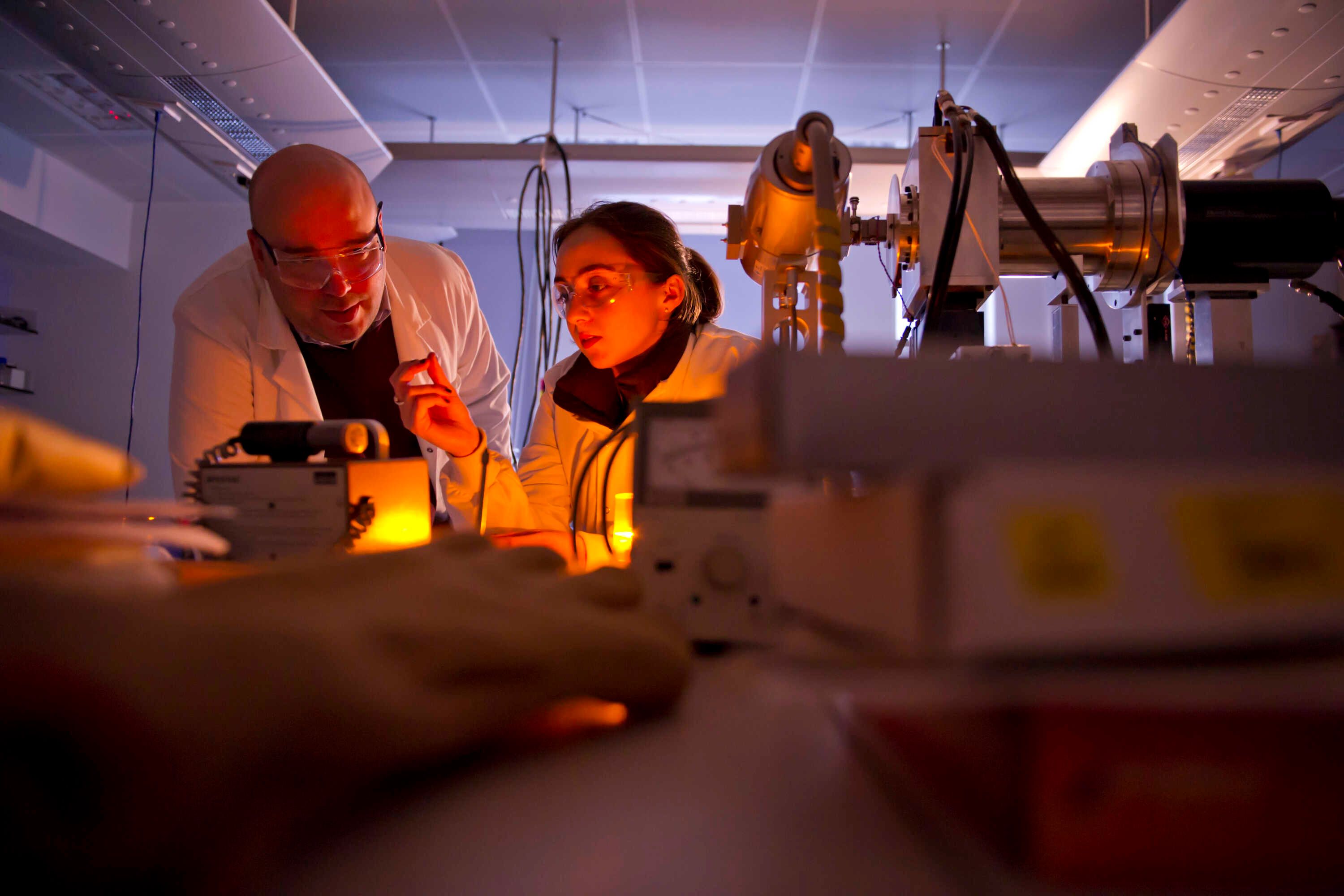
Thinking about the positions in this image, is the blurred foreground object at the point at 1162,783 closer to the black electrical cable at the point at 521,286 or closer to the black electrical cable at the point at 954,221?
the black electrical cable at the point at 954,221

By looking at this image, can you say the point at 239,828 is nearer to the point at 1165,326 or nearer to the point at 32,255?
the point at 1165,326

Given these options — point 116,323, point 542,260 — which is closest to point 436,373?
point 542,260

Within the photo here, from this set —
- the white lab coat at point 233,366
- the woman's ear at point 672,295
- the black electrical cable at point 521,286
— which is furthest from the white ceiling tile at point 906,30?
the white lab coat at point 233,366

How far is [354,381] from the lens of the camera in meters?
1.76

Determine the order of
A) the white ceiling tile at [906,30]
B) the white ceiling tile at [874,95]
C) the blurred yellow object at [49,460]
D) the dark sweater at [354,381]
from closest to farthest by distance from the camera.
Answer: the blurred yellow object at [49,460] < the dark sweater at [354,381] < the white ceiling tile at [906,30] < the white ceiling tile at [874,95]

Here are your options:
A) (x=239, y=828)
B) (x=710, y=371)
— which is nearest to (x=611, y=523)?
(x=710, y=371)

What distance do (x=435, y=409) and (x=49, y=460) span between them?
36.4 inches

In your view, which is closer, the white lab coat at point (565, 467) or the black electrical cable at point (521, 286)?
the white lab coat at point (565, 467)

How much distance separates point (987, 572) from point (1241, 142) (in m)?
3.79

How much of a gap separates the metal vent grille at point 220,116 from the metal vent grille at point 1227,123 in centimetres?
363

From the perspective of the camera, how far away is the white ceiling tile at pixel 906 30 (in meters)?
2.65

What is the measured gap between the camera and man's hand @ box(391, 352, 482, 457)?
3.91 ft

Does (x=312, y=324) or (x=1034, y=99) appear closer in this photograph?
(x=312, y=324)

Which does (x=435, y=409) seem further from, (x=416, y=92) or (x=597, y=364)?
(x=416, y=92)
